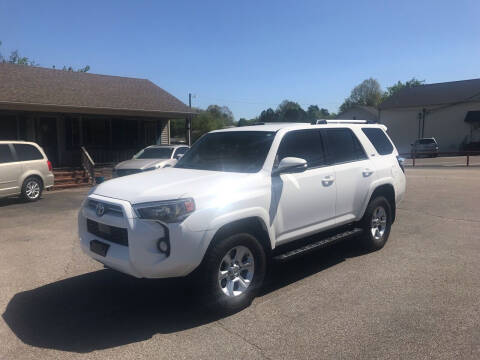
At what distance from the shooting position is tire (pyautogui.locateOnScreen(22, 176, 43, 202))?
11.5 m

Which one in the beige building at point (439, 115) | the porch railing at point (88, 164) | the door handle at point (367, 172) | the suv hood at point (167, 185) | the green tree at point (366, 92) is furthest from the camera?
the green tree at point (366, 92)

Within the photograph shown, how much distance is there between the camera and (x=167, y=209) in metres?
3.69

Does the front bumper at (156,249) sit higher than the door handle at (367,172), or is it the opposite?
the door handle at (367,172)

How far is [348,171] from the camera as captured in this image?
18.1 ft

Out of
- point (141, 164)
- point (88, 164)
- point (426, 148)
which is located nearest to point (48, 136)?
point (88, 164)

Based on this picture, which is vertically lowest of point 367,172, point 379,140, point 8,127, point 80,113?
point 367,172

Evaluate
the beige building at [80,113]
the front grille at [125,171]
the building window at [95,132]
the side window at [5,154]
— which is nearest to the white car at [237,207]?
the front grille at [125,171]

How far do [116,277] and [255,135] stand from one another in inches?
101

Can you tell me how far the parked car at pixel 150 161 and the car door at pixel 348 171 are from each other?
6.62 metres

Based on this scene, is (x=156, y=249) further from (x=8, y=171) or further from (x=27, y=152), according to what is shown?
(x=27, y=152)

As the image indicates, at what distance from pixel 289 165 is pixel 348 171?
154 cm

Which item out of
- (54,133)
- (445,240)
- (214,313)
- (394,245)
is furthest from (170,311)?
(54,133)

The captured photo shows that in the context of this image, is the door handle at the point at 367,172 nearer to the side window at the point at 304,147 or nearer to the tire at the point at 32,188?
the side window at the point at 304,147

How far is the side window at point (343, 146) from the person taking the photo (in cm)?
551
